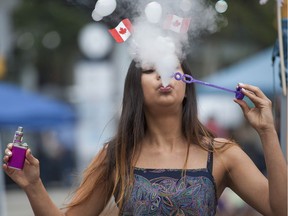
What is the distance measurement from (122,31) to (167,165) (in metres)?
0.54

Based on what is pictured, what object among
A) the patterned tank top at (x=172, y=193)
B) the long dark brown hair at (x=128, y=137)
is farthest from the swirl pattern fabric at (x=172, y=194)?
the long dark brown hair at (x=128, y=137)

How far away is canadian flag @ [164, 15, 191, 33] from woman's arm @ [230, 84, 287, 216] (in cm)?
35

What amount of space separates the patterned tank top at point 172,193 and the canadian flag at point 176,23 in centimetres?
53

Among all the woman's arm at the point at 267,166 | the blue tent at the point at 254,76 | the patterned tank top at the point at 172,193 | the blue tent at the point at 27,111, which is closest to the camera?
the woman's arm at the point at 267,166

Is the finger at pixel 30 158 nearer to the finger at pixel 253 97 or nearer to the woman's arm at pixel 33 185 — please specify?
the woman's arm at pixel 33 185

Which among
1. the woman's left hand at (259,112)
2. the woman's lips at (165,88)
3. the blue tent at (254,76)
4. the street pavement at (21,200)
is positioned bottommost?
the street pavement at (21,200)

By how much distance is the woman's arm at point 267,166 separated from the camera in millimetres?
3033

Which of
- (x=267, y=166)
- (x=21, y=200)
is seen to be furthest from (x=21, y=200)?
(x=267, y=166)

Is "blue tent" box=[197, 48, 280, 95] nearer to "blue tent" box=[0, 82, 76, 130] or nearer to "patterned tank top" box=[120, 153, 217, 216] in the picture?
"blue tent" box=[0, 82, 76, 130]

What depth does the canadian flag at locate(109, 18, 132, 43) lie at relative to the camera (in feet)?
10.7

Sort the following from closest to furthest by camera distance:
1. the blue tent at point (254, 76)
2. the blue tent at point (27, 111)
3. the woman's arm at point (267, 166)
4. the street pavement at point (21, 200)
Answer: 1. the woman's arm at point (267, 166)
2. the blue tent at point (254, 76)
3. the blue tent at point (27, 111)
4. the street pavement at point (21, 200)

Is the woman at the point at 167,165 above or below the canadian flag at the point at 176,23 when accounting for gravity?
below

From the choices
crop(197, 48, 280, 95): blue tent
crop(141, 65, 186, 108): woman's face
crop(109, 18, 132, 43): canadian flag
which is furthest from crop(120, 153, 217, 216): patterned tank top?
crop(197, 48, 280, 95): blue tent

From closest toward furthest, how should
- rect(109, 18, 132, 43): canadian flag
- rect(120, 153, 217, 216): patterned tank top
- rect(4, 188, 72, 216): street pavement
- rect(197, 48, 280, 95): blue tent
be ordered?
rect(120, 153, 217, 216): patterned tank top, rect(109, 18, 132, 43): canadian flag, rect(197, 48, 280, 95): blue tent, rect(4, 188, 72, 216): street pavement
